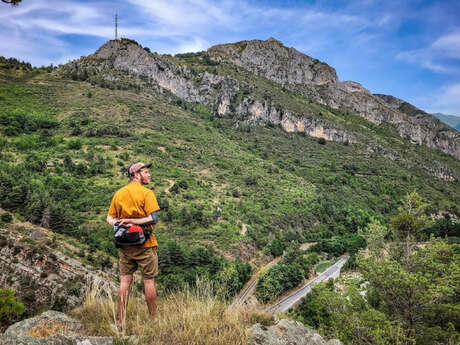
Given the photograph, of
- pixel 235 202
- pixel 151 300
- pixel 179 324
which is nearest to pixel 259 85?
pixel 235 202

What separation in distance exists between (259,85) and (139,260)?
102 m

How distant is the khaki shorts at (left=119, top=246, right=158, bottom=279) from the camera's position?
305 cm

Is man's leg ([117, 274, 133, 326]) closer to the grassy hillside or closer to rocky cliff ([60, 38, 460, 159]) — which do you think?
the grassy hillside

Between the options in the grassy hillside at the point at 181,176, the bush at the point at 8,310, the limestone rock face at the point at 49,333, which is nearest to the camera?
the limestone rock face at the point at 49,333

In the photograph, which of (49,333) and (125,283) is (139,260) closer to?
(125,283)

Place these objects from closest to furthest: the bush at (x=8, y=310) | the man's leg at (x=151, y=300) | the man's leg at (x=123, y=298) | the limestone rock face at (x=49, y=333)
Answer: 1. the limestone rock face at (x=49, y=333)
2. the man's leg at (x=123, y=298)
3. the man's leg at (x=151, y=300)
4. the bush at (x=8, y=310)

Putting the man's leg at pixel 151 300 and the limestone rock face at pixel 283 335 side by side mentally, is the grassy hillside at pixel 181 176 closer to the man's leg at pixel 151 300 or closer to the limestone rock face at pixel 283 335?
the limestone rock face at pixel 283 335

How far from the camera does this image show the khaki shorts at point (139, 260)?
3.05 metres

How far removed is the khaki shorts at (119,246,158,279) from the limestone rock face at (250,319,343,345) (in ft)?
4.71

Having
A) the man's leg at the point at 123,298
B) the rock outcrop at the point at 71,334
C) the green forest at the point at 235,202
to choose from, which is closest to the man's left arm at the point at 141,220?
the man's leg at the point at 123,298

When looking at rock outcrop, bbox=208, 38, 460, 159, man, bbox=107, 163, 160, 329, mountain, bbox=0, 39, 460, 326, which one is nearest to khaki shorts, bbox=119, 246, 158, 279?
man, bbox=107, 163, 160, 329

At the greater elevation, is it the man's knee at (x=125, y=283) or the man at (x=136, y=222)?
the man at (x=136, y=222)

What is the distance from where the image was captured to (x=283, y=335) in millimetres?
3375

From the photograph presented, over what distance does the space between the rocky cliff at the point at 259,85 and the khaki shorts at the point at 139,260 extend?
6963 cm
